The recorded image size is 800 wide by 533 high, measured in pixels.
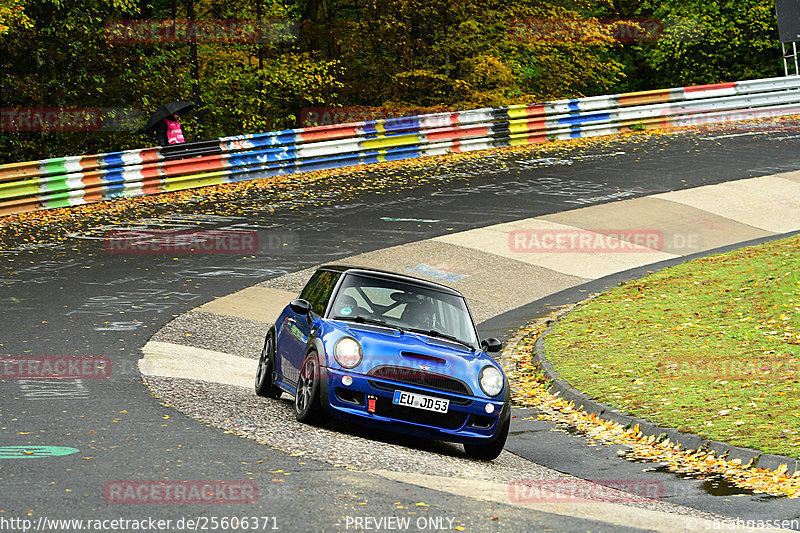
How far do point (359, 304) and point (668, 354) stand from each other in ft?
16.5

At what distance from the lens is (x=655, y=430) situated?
1053 centimetres

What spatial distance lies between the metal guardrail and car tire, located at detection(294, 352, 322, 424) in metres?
13.6

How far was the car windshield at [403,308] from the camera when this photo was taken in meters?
10.1

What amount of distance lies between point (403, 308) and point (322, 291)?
→ 970 millimetres

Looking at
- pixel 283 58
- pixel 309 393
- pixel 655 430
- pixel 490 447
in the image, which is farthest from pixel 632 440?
pixel 283 58

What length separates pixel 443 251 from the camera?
19.5 m

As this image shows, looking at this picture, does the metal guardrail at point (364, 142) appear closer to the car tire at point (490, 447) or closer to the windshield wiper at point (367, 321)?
the windshield wiper at point (367, 321)

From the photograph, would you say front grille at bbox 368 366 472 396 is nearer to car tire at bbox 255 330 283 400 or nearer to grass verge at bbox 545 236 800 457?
car tire at bbox 255 330 283 400

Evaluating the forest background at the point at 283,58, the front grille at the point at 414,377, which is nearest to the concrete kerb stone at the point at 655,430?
the front grille at the point at 414,377

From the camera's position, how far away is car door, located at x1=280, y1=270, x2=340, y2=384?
10219 millimetres

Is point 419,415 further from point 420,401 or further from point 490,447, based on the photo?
point 490,447

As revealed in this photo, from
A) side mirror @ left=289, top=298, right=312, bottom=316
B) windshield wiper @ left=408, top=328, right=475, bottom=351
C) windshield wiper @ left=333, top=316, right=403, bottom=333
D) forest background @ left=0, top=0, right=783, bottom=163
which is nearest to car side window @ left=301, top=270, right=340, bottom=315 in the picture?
side mirror @ left=289, top=298, right=312, bottom=316

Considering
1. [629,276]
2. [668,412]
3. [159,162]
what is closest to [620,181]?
[629,276]

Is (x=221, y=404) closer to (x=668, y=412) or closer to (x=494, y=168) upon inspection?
(x=668, y=412)
